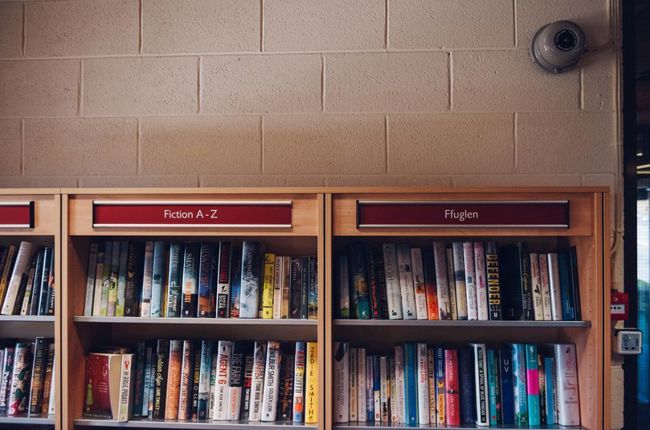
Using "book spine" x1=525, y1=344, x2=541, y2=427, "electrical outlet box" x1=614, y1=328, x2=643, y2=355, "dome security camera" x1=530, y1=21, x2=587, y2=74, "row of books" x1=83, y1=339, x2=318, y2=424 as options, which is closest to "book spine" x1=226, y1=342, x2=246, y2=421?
"row of books" x1=83, y1=339, x2=318, y2=424

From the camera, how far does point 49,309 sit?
2340 mm

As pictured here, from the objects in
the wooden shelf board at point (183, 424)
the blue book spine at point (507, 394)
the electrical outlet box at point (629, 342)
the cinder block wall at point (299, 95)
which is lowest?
the wooden shelf board at point (183, 424)

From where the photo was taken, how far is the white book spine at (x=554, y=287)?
2.21m

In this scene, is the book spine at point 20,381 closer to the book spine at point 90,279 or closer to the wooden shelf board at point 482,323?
the book spine at point 90,279

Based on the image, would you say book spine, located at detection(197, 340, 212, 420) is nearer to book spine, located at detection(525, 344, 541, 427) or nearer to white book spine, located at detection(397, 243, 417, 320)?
white book spine, located at detection(397, 243, 417, 320)

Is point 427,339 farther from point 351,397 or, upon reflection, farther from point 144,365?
point 144,365

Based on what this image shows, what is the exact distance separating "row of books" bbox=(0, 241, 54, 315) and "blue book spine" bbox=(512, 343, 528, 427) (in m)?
1.79

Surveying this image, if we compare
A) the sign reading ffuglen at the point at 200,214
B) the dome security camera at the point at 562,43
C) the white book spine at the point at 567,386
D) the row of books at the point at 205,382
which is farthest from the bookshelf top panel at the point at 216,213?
the dome security camera at the point at 562,43

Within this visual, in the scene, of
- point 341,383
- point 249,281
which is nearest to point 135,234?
point 249,281

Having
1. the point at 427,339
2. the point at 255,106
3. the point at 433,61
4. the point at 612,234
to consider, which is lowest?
the point at 427,339

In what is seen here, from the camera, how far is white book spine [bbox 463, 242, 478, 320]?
2221 millimetres

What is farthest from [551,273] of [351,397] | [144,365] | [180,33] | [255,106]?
[180,33]

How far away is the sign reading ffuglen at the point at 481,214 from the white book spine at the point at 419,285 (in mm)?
195

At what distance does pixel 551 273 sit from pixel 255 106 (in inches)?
54.5
